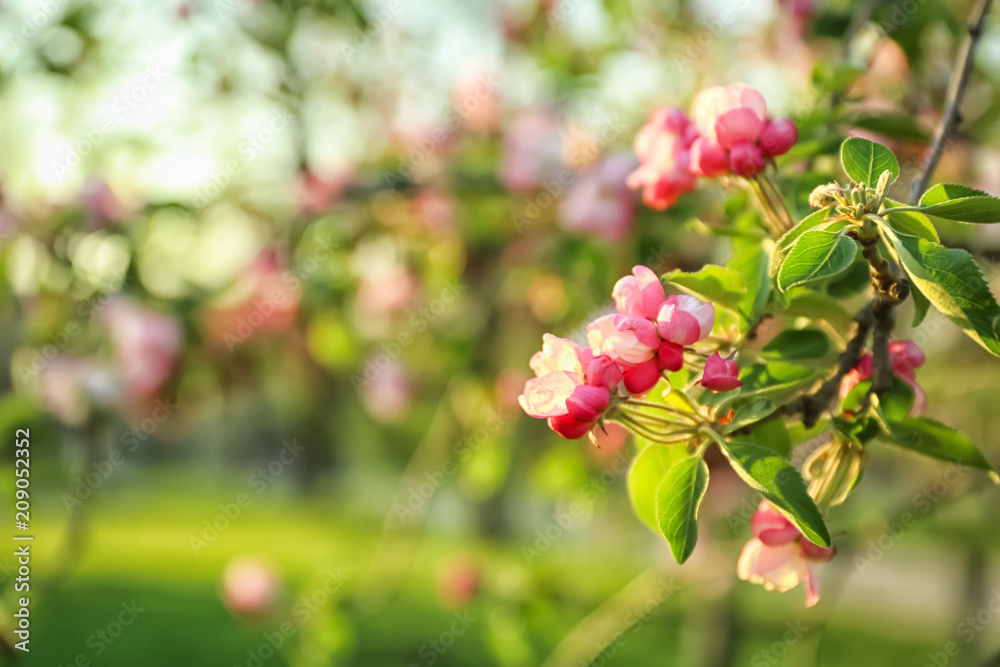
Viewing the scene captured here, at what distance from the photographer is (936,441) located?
0.80 m

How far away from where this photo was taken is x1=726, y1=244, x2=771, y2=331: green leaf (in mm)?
788

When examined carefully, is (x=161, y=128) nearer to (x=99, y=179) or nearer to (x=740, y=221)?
(x=99, y=179)

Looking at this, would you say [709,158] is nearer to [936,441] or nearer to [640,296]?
[640,296]

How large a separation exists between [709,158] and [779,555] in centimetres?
43

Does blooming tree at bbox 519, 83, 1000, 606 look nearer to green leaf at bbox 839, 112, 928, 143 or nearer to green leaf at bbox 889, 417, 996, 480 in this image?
green leaf at bbox 889, 417, 996, 480

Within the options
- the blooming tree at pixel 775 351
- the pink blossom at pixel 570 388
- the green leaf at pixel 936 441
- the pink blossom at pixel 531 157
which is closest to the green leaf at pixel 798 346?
the blooming tree at pixel 775 351

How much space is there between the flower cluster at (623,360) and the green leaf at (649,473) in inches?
5.0

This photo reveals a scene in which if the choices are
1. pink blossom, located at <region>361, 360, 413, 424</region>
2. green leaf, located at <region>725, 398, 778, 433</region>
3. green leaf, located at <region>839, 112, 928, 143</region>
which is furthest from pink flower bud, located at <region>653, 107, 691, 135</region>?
pink blossom, located at <region>361, 360, 413, 424</region>

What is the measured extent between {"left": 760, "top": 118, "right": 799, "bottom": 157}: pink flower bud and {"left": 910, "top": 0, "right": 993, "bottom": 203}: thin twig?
13 cm

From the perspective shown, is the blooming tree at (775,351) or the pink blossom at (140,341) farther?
the pink blossom at (140,341)

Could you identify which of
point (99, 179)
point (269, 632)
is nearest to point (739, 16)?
point (99, 179)

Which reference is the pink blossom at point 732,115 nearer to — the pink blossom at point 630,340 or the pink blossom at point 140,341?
the pink blossom at point 630,340

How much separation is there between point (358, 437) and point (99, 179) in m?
19.2

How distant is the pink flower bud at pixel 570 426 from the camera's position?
703mm
